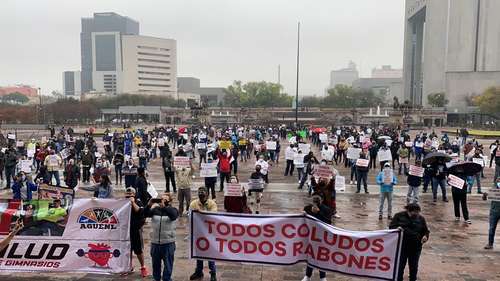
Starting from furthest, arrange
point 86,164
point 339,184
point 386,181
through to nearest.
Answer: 1. point 86,164
2. point 339,184
3. point 386,181

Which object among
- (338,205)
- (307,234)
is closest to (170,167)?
(338,205)

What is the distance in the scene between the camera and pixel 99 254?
7.43 metres

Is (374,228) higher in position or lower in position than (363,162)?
lower

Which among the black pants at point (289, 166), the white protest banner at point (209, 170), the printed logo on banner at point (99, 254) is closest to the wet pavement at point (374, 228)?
the printed logo on banner at point (99, 254)

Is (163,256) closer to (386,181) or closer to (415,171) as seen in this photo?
(386,181)

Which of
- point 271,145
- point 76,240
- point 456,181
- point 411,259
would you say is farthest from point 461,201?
point 271,145

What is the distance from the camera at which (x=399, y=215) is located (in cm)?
704

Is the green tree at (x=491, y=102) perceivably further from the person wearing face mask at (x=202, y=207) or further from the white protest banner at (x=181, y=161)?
the person wearing face mask at (x=202, y=207)

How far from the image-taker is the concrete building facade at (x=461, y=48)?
97.6 m

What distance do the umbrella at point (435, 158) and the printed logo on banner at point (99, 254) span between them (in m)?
10.3

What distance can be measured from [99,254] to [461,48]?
109825mm

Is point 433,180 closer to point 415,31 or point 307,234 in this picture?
point 307,234

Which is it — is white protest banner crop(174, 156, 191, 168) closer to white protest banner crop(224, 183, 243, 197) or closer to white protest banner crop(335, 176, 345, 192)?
white protest banner crop(224, 183, 243, 197)

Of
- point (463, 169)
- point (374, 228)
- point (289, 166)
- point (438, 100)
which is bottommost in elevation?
point (374, 228)
